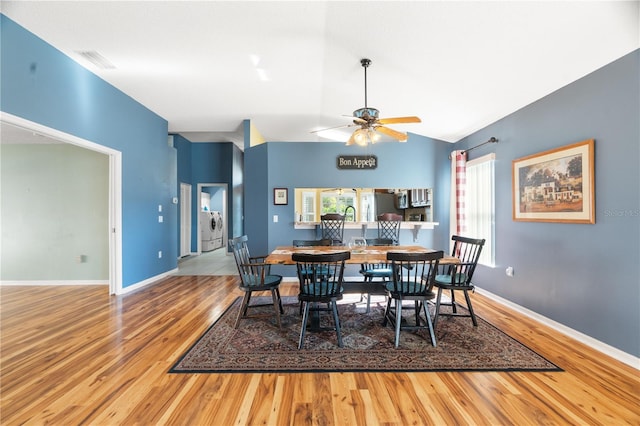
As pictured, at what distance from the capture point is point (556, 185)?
9.71ft

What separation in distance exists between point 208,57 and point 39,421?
3.39 metres

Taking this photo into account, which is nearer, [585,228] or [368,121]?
[585,228]

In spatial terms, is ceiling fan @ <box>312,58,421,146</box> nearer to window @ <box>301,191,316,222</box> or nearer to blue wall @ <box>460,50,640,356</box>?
blue wall @ <box>460,50,640,356</box>

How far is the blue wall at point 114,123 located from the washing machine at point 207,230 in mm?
2839

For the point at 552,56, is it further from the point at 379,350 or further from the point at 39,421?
the point at 39,421

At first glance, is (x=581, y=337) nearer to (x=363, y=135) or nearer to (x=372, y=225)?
(x=363, y=135)

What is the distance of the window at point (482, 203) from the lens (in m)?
4.10

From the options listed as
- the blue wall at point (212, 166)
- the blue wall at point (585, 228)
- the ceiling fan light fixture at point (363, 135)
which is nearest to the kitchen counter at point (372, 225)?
the blue wall at point (585, 228)

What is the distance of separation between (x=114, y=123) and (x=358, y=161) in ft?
12.8

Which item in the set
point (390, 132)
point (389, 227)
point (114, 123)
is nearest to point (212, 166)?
point (114, 123)

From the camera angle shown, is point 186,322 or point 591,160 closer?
point 591,160

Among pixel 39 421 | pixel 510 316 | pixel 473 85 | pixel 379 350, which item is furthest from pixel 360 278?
pixel 39 421

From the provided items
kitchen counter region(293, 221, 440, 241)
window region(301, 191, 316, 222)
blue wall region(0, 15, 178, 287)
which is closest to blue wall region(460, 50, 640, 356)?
kitchen counter region(293, 221, 440, 241)

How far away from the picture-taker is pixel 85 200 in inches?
191
